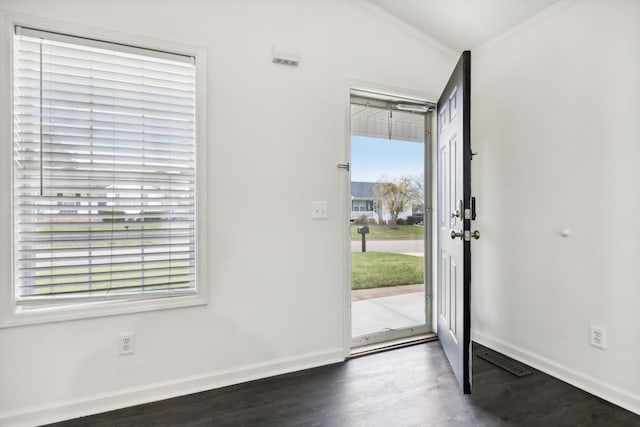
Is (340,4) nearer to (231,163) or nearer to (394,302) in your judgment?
(231,163)

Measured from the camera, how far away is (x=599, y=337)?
6.63ft

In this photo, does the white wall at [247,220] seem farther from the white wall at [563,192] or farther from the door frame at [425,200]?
the white wall at [563,192]

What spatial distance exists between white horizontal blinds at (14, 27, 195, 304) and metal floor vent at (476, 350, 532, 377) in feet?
7.23

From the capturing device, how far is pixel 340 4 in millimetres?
2461

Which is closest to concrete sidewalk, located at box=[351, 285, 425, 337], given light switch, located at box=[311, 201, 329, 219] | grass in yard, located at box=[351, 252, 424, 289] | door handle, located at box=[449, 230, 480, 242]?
grass in yard, located at box=[351, 252, 424, 289]

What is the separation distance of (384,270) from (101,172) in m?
2.20

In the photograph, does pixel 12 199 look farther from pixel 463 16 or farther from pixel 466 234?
pixel 463 16

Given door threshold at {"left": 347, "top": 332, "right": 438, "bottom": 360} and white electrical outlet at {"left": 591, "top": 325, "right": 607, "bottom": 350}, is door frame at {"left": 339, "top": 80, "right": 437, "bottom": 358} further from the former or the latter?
white electrical outlet at {"left": 591, "top": 325, "right": 607, "bottom": 350}

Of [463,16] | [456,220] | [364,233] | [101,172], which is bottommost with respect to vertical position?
[364,233]

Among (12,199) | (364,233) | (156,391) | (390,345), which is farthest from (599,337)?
(12,199)

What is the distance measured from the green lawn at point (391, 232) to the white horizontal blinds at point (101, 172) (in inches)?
51.9

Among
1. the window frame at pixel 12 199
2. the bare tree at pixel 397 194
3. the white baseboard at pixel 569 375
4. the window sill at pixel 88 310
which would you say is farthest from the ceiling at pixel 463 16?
the window sill at pixel 88 310

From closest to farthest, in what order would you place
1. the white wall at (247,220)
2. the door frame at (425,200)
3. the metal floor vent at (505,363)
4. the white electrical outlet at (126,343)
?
the white wall at (247,220) → the white electrical outlet at (126,343) → the metal floor vent at (505,363) → the door frame at (425,200)

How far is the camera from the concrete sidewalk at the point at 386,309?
2.83 m
